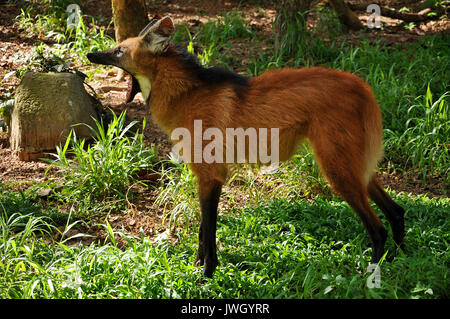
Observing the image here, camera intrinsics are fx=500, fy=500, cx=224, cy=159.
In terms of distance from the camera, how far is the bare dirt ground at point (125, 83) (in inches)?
178

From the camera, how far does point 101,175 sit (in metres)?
4.58

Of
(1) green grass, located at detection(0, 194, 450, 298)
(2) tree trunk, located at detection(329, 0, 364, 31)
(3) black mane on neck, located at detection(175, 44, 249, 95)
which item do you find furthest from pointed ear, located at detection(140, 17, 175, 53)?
(2) tree trunk, located at detection(329, 0, 364, 31)

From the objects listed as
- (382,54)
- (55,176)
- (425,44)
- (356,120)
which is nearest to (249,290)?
(356,120)

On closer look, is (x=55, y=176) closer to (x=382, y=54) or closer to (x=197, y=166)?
(x=197, y=166)

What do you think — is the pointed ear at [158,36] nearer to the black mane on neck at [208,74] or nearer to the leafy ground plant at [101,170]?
the black mane on neck at [208,74]

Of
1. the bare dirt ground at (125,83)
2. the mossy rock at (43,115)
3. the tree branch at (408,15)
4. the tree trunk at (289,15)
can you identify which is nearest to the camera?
the bare dirt ground at (125,83)

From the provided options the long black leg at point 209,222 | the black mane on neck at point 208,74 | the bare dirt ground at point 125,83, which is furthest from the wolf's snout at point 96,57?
the bare dirt ground at point 125,83

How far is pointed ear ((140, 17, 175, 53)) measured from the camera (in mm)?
3303

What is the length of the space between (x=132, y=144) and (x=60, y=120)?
0.89 meters

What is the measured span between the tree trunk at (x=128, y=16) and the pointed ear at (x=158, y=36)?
2850mm

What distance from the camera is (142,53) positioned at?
337 centimetres

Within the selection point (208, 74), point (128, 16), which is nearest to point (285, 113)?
point (208, 74)

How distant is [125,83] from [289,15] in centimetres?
231

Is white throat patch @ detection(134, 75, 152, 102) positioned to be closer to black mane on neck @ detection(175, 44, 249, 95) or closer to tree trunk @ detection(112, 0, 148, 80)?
black mane on neck @ detection(175, 44, 249, 95)
